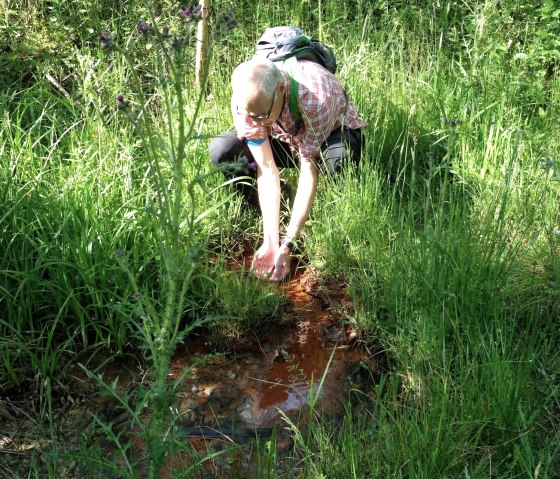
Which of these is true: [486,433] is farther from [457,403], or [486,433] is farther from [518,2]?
[518,2]

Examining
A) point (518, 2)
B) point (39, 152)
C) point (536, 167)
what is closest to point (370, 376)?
point (536, 167)

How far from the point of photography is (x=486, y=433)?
224cm

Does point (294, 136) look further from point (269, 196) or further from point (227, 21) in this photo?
point (227, 21)

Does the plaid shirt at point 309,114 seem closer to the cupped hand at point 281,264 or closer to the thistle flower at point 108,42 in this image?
the cupped hand at point 281,264

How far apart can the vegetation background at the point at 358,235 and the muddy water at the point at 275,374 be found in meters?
0.12

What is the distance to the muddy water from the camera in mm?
2623

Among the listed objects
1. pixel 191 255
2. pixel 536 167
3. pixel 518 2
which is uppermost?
pixel 518 2

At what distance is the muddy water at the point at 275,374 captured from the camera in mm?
2623

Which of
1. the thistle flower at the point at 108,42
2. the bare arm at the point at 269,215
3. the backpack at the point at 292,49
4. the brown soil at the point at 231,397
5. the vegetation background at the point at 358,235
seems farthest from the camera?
the backpack at the point at 292,49

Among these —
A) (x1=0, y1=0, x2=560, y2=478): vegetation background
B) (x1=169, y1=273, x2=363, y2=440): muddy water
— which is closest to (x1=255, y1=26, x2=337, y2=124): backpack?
(x1=0, y1=0, x2=560, y2=478): vegetation background

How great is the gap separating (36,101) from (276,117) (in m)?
1.44

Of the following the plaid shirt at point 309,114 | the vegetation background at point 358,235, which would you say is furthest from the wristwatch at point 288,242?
the plaid shirt at point 309,114

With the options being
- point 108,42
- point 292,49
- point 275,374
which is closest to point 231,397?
point 275,374

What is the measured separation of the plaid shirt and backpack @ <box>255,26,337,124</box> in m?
0.05
